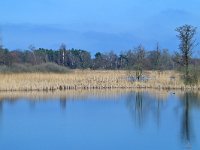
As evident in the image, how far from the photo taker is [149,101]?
20281 millimetres

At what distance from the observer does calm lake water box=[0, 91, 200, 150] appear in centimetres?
1116

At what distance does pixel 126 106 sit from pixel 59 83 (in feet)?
24.7

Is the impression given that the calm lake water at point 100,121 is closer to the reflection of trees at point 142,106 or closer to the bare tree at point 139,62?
the reflection of trees at point 142,106

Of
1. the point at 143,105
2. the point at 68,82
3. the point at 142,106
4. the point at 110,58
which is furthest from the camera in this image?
the point at 110,58

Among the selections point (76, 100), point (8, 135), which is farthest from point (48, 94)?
point (8, 135)

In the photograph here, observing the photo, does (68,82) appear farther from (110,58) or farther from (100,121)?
(110,58)

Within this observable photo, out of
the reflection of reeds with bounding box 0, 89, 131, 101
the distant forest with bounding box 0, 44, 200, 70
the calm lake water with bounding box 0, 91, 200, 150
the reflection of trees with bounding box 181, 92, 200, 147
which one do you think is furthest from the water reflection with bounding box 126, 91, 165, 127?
the distant forest with bounding box 0, 44, 200, 70

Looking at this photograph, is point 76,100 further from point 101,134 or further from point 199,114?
point 101,134

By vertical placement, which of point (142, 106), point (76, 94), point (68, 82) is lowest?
point (142, 106)

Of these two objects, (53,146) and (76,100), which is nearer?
(53,146)

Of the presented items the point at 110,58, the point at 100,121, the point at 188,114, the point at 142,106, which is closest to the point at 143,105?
the point at 142,106

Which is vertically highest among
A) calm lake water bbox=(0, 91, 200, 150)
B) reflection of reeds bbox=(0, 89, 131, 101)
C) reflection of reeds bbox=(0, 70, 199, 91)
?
reflection of reeds bbox=(0, 70, 199, 91)

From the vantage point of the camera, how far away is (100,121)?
1473cm

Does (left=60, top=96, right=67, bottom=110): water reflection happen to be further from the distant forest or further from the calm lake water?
the distant forest
